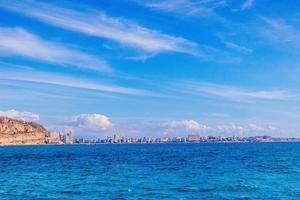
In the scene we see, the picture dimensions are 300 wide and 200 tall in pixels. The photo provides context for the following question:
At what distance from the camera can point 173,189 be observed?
60.2 metres

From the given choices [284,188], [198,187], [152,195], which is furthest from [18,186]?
[284,188]

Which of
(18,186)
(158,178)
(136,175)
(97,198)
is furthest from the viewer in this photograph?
(136,175)

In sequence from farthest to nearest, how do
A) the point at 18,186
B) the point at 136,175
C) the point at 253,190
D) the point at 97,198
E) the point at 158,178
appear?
the point at 136,175 < the point at 158,178 < the point at 18,186 < the point at 253,190 < the point at 97,198

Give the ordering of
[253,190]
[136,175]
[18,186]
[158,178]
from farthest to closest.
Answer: [136,175]
[158,178]
[18,186]
[253,190]

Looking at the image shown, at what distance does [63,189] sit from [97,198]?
371 inches

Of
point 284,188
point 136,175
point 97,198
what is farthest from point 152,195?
point 136,175

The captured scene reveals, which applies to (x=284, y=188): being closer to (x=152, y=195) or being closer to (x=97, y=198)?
(x=152, y=195)

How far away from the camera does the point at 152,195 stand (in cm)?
5494

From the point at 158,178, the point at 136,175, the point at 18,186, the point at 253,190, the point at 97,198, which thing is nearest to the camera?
the point at 97,198

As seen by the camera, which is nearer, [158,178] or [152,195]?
[152,195]

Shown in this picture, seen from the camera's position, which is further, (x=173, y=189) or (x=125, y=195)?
(x=173, y=189)

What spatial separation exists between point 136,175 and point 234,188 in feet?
78.1

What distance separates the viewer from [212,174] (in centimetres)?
8038

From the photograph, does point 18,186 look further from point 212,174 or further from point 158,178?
point 212,174
